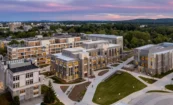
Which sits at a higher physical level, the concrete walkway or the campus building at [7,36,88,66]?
the campus building at [7,36,88,66]

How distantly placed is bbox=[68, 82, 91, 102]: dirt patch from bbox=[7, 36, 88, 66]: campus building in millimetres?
35810

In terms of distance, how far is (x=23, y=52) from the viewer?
309 feet

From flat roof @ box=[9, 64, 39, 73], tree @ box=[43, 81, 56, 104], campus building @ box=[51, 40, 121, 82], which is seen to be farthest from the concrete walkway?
flat roof @ box=[9, 64, 39, 73]

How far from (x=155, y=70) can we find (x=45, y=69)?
4539 centimetres

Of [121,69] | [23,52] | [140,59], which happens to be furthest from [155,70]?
[23,52]

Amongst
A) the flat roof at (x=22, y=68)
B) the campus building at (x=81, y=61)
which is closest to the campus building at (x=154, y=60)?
the campus building at (x=81, y=61)

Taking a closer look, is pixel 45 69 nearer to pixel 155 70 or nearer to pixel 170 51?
pixel 155 70

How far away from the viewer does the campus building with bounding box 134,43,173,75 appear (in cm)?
7262

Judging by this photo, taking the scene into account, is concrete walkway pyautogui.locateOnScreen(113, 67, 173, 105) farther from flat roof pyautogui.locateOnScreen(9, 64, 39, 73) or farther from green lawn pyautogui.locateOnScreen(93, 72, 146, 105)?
flat roof pyautogui.locateOnScreen(9, 64, 39, 73)

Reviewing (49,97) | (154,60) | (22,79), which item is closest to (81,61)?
(49,97)

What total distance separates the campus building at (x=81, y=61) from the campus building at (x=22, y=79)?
15.8 meters

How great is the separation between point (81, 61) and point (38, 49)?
3217cm

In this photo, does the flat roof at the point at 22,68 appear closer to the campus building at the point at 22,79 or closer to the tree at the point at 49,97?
the campus building at the point at 22,79

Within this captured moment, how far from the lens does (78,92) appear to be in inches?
2456
